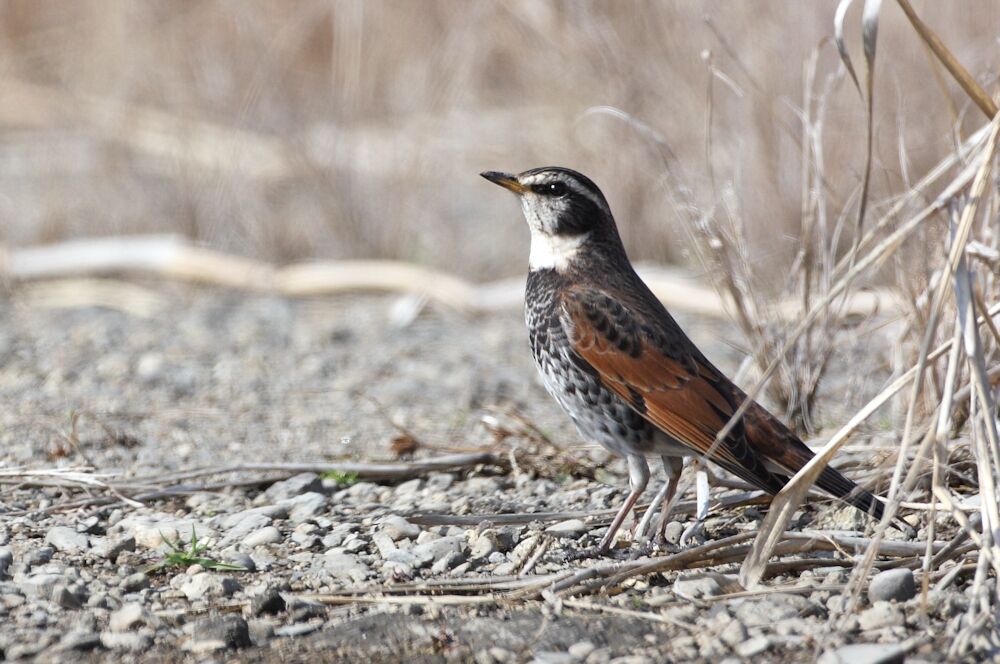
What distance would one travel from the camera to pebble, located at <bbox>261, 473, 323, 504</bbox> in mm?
5219

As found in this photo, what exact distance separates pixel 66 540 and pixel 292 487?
93 cm

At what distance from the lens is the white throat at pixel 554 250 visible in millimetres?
5137

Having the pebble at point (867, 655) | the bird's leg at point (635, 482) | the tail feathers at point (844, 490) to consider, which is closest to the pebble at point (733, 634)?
the pebble at point (867, 655)

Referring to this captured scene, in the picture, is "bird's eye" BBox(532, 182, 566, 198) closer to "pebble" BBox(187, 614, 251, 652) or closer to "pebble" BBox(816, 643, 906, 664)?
"pebble" BBox(187, 614, 251, 652)

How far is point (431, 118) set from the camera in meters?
9.75

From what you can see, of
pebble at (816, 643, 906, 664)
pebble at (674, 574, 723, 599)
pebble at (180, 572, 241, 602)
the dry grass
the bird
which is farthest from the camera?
the dry grass

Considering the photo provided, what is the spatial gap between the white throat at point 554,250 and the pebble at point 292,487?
117 centimetres

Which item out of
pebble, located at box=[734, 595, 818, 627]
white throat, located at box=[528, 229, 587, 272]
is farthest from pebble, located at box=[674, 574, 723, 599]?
white throat, located at box=[528, 229, 587, 272]

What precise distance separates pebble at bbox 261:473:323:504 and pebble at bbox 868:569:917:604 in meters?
2.23

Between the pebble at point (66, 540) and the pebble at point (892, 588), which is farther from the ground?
the pebble at point (892, 588)

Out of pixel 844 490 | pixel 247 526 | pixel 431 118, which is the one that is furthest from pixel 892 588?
pixel 431 118

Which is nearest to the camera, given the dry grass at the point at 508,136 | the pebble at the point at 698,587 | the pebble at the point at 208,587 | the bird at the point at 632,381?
the pebble at the point at 698,587

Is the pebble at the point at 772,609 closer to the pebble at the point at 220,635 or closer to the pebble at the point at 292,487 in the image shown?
the pebble at the point at 220,635

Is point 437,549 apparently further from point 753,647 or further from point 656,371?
point 753,647
